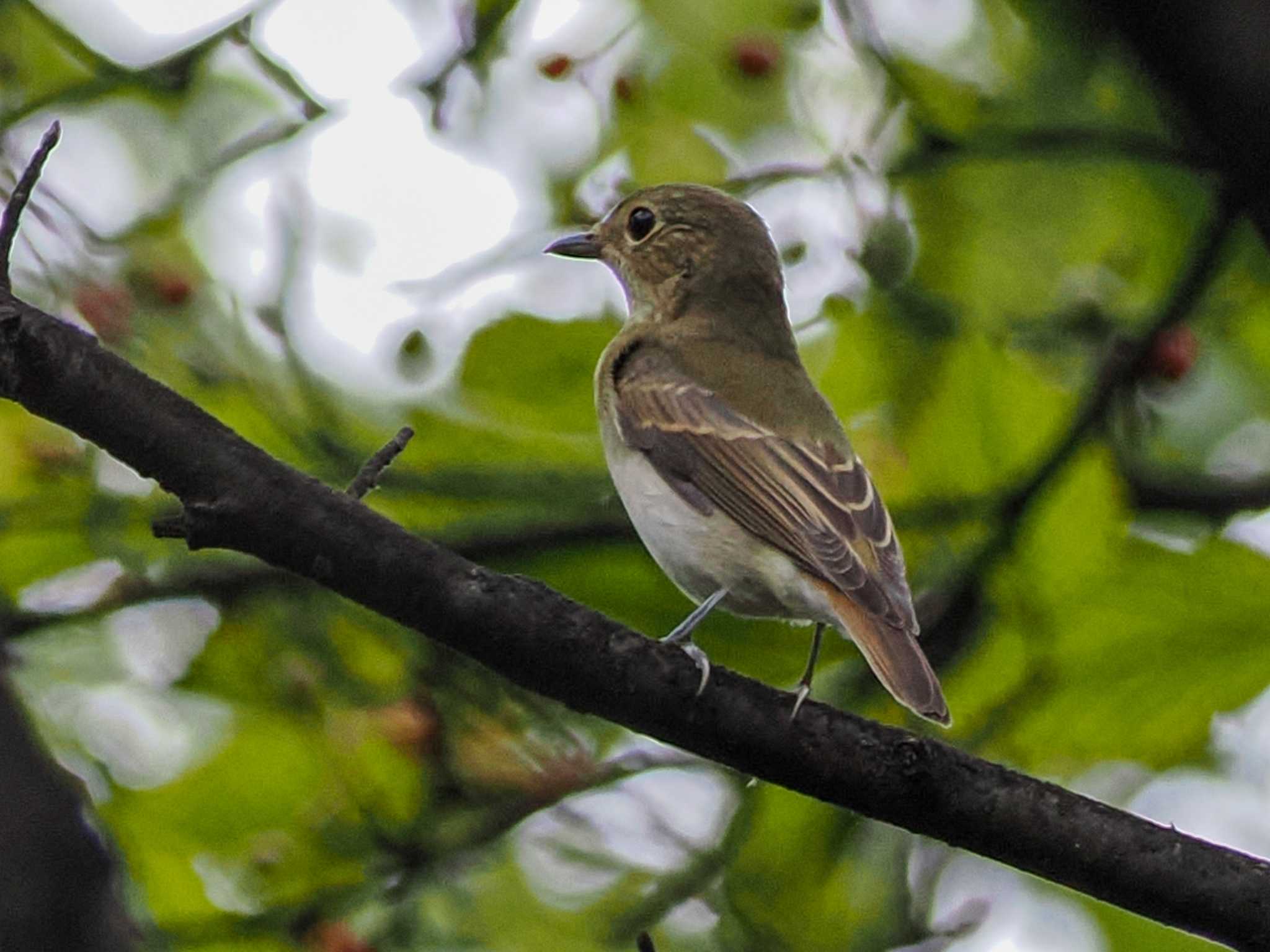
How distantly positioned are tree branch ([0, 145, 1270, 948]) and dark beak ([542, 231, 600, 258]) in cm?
282

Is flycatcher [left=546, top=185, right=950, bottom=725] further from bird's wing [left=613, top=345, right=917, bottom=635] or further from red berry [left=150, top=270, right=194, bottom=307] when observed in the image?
red berry [left=150, top=270, right=194, bottom=307]

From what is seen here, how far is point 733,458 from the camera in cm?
563

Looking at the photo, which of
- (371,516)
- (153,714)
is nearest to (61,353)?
(371,516)

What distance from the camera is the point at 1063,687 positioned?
16.7ft

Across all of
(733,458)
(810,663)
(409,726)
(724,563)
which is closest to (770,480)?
(733,458)

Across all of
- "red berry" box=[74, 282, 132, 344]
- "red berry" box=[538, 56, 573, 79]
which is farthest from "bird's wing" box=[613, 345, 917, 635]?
"red berry" box=[74, 282, 132, 344]

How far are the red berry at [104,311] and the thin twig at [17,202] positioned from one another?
1948 millimetres

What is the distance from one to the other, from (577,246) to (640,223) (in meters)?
0.38

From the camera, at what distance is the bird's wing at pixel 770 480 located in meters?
4.97

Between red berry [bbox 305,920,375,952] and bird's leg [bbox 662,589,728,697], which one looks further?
red berry [bbox 305,920,375,952]

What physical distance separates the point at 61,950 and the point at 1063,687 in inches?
112

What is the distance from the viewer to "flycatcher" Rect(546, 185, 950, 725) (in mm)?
4906

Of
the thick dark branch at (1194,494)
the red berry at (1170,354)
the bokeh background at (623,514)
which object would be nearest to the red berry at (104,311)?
the bokeh background at (623,514)

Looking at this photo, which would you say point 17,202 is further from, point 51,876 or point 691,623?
point 691,623
